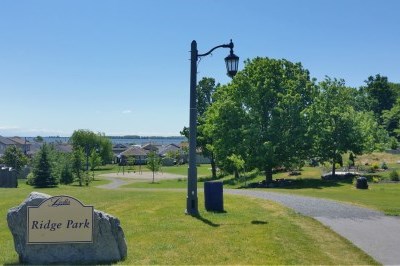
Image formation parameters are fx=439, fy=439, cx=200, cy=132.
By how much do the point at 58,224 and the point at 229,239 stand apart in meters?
4.06

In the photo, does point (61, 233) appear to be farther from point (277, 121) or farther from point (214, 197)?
point (277, 121)

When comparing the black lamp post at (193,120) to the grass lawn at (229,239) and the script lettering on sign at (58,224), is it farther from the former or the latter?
the script lettering on sign at (58,224)

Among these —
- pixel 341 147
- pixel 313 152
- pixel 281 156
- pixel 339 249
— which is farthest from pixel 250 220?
pixel 341 147

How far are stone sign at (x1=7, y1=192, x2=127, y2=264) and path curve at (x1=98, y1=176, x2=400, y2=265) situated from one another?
5.63m

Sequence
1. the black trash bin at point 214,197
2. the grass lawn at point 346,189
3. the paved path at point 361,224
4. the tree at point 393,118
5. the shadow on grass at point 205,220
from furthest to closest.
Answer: the tree at point 393,118 < the grass lawn at point 346,189 < the black trash bin at point 214,197 < the shadow on grass at point 205,220 < the paved path at point 361,224

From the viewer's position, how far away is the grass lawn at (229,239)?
8953 mm

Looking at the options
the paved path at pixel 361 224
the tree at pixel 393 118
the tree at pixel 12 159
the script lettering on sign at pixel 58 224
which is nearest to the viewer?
the script lettering on sign at pixel 58 224

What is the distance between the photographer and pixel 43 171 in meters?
47.3

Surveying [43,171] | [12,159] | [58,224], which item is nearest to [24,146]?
[12,159]

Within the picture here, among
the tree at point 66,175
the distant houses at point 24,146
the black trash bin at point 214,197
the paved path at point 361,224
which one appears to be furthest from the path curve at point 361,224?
the distant houses at point 24,146

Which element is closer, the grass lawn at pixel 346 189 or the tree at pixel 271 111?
the grass lawn at pixel 346 189

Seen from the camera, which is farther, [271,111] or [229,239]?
[271,111]

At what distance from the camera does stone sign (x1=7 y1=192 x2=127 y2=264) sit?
853 cm

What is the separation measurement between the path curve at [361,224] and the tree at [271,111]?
1855 cm
